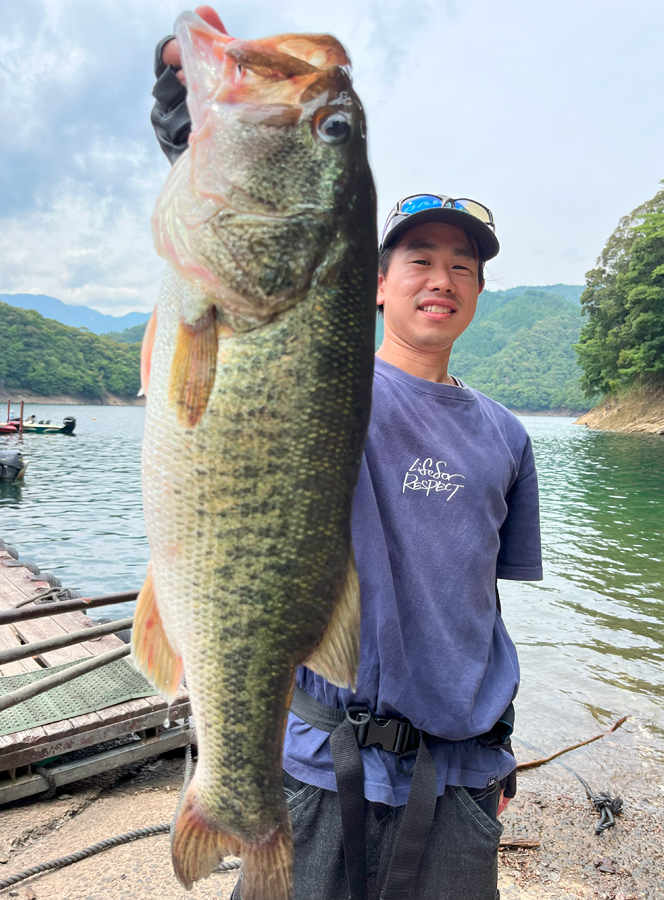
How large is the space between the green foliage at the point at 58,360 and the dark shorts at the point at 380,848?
85.3 meters

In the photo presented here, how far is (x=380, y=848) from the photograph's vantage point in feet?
6.71

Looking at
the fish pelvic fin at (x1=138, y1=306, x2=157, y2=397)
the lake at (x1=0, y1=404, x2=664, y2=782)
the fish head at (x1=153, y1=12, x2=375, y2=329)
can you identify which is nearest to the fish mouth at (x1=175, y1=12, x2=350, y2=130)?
the fish head at (x1=153, y1=12, x2=375, y2=329)

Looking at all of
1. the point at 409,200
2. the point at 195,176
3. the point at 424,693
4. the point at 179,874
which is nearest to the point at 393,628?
the point at 424,693

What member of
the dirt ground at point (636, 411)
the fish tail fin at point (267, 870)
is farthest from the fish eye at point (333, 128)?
the dirt ground at point (636, 411)

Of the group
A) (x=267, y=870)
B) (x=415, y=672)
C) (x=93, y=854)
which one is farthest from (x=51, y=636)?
(x=267, y=870)

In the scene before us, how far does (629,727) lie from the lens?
697 cm

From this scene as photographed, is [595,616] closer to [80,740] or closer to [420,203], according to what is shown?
[80,740]

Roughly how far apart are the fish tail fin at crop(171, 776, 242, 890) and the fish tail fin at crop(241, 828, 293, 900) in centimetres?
4

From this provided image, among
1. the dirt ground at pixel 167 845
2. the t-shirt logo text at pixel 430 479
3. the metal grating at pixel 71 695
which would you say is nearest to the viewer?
the t-shirt logo text at pixel 430 479

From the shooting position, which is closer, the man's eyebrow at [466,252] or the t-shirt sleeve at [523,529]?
the man's eyebrow at [466,252]

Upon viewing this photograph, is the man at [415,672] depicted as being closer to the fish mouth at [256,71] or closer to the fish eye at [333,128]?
the fish mouth at [256,71]

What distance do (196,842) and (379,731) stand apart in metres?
0.66

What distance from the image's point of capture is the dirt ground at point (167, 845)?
360cm

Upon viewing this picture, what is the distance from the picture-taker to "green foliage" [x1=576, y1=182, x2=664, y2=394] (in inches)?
1989
